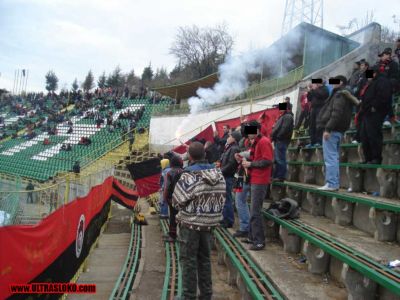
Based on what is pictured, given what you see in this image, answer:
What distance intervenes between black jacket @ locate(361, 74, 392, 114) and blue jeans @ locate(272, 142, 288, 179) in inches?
64.8

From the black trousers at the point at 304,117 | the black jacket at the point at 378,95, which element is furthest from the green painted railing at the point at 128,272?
the black trousers at the point at 304,117

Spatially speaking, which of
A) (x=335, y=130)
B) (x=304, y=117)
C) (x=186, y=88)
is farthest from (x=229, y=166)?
(x=186, y=88)

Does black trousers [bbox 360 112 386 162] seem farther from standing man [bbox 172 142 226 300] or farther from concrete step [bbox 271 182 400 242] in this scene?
standing man [bbox 172 142 226 300]

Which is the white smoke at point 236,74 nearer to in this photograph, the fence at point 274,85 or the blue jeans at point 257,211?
the fence at point 274,85

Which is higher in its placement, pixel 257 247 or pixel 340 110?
pixel 340 110

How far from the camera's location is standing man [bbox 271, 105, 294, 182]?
22.8 feet

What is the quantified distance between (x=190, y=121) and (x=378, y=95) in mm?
18453

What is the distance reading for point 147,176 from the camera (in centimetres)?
1092

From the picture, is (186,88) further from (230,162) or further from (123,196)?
(230,162)

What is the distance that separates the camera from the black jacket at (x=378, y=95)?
5520mm

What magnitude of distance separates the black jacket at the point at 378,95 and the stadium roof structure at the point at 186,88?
20224mm

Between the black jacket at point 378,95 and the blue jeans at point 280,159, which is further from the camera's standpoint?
the blue jeans at point 280,159

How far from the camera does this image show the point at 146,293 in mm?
4891

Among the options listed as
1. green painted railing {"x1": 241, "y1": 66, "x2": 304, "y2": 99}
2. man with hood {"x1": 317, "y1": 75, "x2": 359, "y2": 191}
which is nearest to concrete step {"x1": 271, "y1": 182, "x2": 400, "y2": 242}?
man with hood {"x1": 317, "y1": 75, "x2": 359, "y2": 191}
